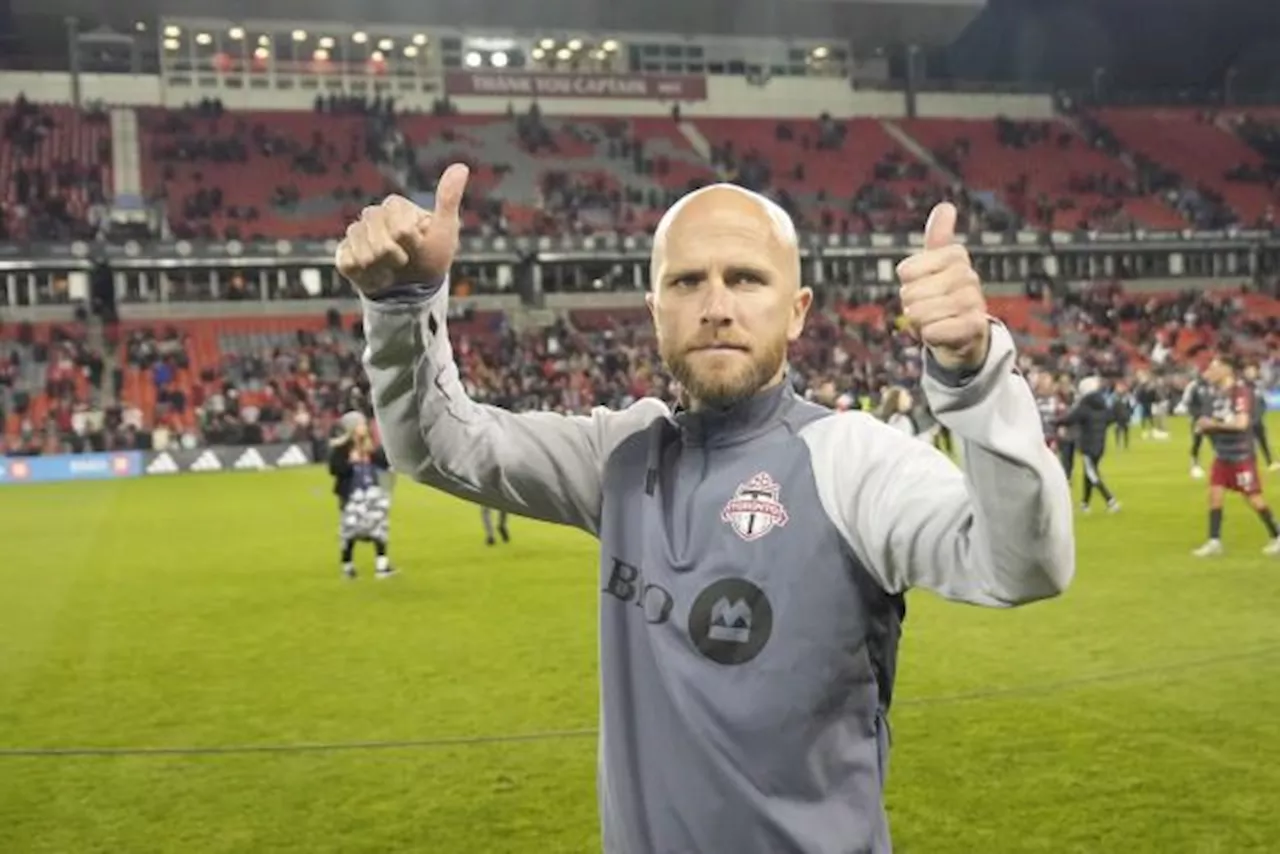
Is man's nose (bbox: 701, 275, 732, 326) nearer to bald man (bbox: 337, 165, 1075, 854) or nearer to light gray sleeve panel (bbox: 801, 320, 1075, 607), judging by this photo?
bald man (bbox: 337, 165, 1075, 854)

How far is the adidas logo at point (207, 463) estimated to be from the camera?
34.1 m

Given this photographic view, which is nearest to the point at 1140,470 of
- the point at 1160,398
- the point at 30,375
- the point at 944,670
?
the point at 1160,398

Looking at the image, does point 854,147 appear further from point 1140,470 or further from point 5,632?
point 5,632

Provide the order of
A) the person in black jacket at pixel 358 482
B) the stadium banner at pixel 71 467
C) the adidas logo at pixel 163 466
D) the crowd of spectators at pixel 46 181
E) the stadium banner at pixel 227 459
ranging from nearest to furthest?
the person in black jacket at pixel 358 482, the stadium banner at pixel 71 467, the adidas logo at pixel 163 466, the stadium banner at pixel 227 459, the crowd of spectators at pixel 46 181

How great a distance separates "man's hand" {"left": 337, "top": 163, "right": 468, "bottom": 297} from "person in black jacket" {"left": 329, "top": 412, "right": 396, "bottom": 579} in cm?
1227

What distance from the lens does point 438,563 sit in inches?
665

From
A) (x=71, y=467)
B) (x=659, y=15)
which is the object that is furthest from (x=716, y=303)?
(x=659, y=15)

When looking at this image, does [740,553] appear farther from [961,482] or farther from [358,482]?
[358,482]

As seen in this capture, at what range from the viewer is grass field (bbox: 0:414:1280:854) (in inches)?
270

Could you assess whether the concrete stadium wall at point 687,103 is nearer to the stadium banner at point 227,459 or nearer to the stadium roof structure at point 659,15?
the stadium roof structure at point 659,15

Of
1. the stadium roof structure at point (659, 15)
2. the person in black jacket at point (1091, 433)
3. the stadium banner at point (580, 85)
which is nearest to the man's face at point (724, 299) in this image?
the person in black jacket at point (1091, 433)

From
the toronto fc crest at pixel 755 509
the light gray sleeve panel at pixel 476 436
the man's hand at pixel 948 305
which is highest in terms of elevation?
the man's hand at pixel 948 305

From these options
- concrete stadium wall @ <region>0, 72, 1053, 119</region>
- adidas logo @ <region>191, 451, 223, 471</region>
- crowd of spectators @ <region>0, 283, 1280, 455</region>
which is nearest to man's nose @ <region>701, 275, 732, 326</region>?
crowd of spectators @ <region>0, 283, 1280, 455</region>

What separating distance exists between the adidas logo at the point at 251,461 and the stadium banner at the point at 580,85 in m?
26.6
